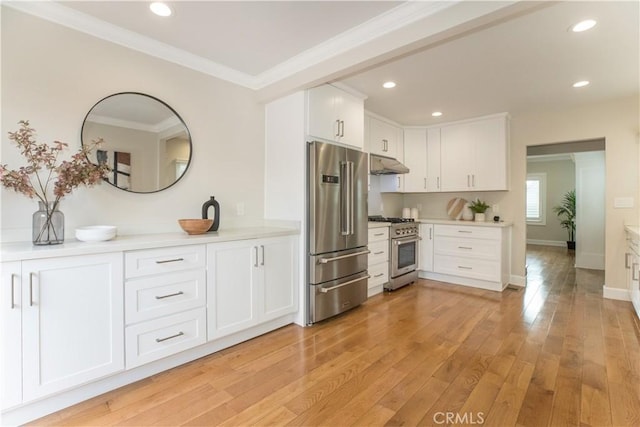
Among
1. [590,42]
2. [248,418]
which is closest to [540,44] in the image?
[590,42]

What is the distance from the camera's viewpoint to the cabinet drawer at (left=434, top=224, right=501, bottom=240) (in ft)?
13.2

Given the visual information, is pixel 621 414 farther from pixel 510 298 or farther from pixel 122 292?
pixel 122 292

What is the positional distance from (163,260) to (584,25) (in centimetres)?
342

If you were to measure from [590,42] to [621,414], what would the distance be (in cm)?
263

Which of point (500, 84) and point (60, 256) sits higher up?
point (500, 84)

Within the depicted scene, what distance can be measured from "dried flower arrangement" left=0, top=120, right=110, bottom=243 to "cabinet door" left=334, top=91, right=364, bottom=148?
2.19 meters

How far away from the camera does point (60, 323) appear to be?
165 cm

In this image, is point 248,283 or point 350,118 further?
point 350,118

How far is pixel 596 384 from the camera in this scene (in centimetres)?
194

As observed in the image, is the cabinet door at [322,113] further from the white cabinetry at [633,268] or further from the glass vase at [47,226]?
the white cabinetry at [633,268]

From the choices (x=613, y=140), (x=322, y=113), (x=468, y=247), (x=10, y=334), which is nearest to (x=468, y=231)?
(x=468, y=247)

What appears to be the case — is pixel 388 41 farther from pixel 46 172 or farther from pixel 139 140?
pixel 46 172

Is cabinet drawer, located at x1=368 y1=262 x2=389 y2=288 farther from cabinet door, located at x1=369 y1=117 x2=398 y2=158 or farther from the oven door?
cabinet door, located at x1=369 y1=117 x2=398 y2=158

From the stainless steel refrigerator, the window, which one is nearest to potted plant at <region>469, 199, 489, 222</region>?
the stainless steel refrigerator
